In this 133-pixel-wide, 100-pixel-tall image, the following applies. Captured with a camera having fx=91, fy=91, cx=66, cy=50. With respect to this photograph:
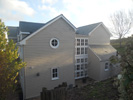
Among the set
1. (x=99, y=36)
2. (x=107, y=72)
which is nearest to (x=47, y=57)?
(x=107, y=72)

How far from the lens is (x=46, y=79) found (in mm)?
9734

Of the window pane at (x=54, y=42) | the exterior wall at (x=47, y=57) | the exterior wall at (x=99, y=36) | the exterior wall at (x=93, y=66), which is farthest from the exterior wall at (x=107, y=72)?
the window pane at (x=54, y=42)

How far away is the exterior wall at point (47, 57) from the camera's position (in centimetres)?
887

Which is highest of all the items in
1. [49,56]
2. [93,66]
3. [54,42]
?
[54,42]

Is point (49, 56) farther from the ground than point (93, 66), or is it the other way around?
point (49, 56)

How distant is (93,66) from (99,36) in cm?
584

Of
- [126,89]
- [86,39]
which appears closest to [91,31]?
[86,39]

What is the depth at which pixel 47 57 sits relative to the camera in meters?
9.72

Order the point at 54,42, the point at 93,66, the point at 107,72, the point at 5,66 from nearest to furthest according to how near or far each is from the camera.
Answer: the point at 5,66, the point at 54,42, the point at 107,72, the point at 93,66

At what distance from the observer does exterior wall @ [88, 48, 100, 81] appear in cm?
1348

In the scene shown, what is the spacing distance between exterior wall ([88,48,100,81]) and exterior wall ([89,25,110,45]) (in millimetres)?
2224

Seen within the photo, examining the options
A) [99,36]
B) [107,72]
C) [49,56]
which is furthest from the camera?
[99,36]

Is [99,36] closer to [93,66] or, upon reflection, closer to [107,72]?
[93,66]

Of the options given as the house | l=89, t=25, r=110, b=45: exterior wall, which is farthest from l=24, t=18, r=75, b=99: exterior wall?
l=89, t=25, r=110, b=45: exterior wall
